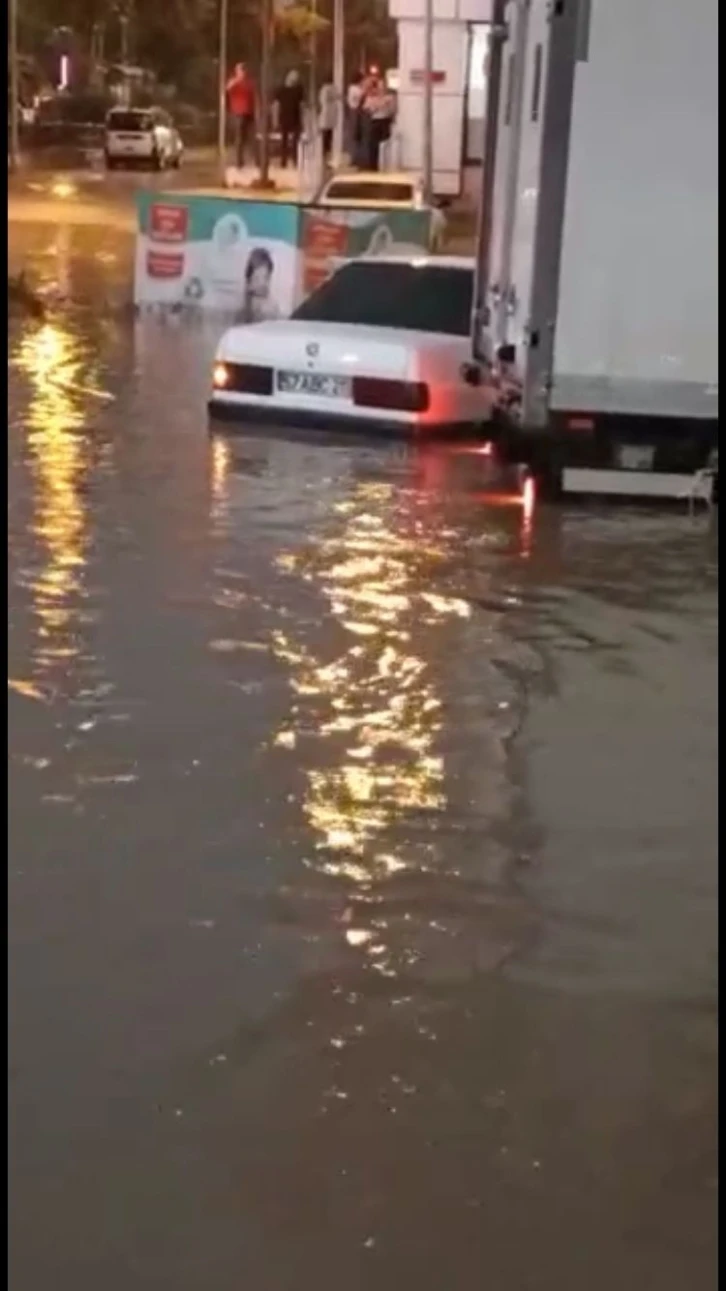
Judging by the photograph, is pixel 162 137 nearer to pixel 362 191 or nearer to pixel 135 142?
pixel 135 142

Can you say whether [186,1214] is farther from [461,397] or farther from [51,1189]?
[461,397]

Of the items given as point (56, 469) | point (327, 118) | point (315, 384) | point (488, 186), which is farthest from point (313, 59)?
point (56, 469)

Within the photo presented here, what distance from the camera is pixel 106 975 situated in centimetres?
564

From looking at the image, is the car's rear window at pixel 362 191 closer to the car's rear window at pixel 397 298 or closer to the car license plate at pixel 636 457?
the car's rear window at pixel 397 298

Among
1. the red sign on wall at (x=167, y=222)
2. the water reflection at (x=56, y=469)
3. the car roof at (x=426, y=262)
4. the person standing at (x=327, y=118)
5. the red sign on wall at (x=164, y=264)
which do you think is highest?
the person standing at (x=327, y=118)

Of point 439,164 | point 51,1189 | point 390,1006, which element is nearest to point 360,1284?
point 51,1189

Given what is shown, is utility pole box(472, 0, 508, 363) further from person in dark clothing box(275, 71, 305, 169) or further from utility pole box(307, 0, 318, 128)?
utility pole box(307, 0, 318, 128)

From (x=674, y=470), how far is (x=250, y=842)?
6285 millimetres

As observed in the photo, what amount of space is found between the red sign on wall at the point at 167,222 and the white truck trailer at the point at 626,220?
1261cm

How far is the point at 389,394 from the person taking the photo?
1387 centimetres

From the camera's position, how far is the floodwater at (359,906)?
4477 mm

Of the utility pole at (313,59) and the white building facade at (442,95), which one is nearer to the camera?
the white building facade at (442,95)

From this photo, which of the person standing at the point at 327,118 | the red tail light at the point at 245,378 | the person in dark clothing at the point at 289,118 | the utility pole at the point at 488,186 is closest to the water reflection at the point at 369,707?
the red tail light at the point at 245,378

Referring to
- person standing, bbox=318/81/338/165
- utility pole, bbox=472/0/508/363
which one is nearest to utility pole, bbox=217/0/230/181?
person standing, bbox=318/81/338/165
